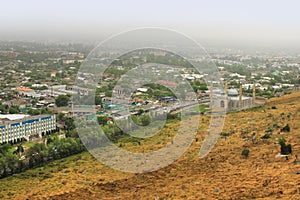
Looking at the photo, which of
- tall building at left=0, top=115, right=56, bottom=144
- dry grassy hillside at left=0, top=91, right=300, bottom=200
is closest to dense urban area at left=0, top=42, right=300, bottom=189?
tall building at left=0, top=115, right=56, bottom=144

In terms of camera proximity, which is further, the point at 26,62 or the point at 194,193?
the point at 26,62

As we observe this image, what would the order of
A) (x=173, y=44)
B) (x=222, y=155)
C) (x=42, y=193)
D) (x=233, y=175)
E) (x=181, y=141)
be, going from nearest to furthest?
(x=233, y=175) → (x=42, y=193) → (x=222, y=155) → (x=173, y=44) → (x=181, y=141)

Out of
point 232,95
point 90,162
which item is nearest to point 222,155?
point 90,162

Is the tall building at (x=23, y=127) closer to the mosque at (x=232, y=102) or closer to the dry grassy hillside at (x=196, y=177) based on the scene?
the dry grassy hillside at (x=196, y=177)

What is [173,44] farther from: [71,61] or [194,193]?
[71,61]

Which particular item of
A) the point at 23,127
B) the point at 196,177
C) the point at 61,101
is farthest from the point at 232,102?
the point at 196,177

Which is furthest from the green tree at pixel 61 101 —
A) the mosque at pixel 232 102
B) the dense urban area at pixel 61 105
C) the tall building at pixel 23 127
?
the mosque at pixel 232 102
